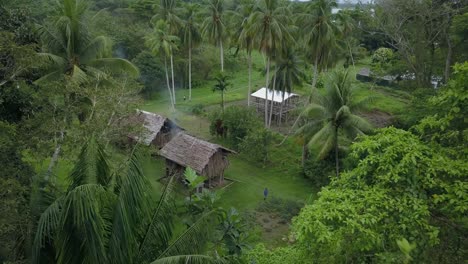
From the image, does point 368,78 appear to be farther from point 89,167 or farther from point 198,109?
point 89,167

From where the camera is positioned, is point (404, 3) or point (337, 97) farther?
point (404, 3)

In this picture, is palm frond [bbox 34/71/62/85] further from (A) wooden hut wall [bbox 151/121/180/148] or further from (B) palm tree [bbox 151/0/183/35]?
(B) palm tree [bbox 151/0/183/35]

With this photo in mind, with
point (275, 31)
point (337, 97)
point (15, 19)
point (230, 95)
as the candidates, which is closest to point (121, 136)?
point (15, 19)

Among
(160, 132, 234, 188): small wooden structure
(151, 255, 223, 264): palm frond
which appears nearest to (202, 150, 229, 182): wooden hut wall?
(160, 132, 234, 188): small wooden structure

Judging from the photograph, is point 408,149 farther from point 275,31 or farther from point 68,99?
point 275,31

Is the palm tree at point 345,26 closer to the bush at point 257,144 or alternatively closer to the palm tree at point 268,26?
the palm tree at point 268,26
